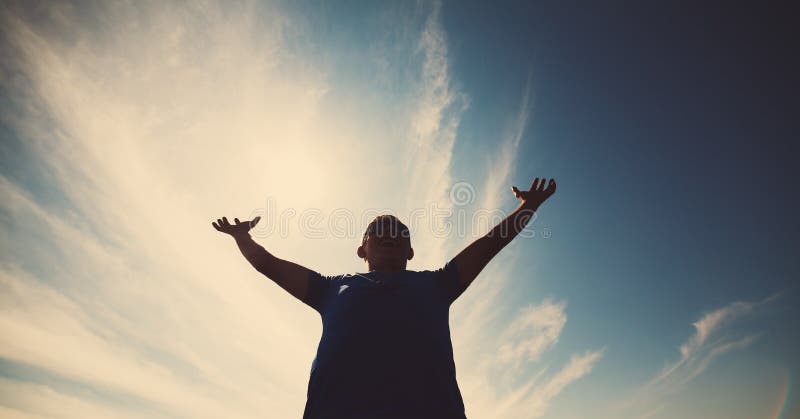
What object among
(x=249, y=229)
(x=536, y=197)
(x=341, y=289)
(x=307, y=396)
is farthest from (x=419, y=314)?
(x=249, y=229)

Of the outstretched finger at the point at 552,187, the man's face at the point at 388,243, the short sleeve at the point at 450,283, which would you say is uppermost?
the outstretched finger at the point at 552,187

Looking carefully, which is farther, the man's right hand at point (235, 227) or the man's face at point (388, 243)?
the man's right hand at point (235, 227)

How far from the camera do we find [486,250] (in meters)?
3.14

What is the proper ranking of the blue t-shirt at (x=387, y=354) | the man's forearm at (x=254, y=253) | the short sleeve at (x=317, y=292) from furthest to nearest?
the man's forearm at (x=254, y=253)
the short sleeve at (x=317, y=292)
the blue t-shirt at (x=387, y=354)

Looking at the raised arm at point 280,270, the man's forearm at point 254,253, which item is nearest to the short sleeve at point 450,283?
the raised arm at point 280,270

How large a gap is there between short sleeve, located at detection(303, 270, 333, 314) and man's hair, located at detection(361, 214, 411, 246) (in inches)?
29.2

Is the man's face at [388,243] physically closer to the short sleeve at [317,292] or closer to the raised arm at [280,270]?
the short sleeve at [317,292]

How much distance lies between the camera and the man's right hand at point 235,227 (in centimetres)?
390

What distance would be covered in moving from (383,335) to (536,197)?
2292mm

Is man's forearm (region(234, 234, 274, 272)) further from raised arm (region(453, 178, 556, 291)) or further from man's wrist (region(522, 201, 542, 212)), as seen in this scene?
man's wrist (region(522, 201, 542, 212))

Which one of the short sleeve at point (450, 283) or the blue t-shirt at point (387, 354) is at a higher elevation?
the short sleeve at point (450, 283)

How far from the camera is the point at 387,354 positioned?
2449 millimetres

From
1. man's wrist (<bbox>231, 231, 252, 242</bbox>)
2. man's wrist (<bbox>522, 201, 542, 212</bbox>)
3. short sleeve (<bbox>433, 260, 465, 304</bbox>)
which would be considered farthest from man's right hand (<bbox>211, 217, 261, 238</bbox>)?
man's wrist (<bbox>522, 201, 542, 212</bbox>)

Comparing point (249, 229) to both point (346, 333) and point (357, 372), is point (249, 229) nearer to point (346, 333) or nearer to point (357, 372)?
point (346, 333)
